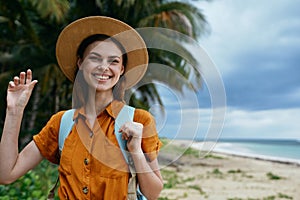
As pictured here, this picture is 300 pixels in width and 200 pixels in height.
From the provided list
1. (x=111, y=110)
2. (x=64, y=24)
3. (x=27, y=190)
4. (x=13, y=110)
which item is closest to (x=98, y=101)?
(x=111, y=110)

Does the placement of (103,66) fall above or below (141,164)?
above

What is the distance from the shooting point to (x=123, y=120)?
1.40 meters

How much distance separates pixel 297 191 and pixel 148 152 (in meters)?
6.17

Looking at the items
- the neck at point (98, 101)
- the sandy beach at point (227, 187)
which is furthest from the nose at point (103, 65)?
the sandy beach at point (227, 187)

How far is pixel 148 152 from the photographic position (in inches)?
54.2

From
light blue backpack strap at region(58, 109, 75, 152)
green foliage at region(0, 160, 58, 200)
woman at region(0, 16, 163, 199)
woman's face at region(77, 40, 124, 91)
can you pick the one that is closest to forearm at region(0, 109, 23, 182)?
woman at region(0, 16, 163, 199)

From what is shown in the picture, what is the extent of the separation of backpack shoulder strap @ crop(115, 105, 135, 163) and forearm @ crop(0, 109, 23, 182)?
35 cm

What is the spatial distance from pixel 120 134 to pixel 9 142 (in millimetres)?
415

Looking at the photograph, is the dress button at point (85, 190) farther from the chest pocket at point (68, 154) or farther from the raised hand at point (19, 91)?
the raised hand at point (19, 91)

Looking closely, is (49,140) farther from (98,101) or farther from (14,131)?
(98,101)

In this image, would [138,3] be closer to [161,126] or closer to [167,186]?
[167,186]

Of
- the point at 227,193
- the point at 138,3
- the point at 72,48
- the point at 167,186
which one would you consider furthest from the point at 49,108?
the point at 72,48

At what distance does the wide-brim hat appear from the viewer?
1.50 m

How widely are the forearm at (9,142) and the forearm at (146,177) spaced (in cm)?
45
